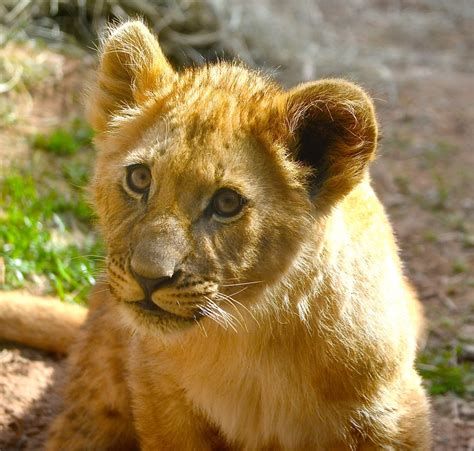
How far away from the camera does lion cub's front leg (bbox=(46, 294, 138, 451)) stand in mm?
4770

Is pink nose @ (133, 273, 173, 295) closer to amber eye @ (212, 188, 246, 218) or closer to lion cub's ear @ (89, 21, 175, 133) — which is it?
amber eye @ (212, 188, 246, 218)

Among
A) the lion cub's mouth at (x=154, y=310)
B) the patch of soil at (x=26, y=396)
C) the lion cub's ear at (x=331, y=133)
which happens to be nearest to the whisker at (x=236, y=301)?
the lion cub's mouth at (x=154, y=310)

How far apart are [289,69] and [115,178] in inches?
283

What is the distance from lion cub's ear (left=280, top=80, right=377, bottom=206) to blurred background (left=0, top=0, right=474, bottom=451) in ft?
1.38

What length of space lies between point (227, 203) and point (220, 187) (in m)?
0.07

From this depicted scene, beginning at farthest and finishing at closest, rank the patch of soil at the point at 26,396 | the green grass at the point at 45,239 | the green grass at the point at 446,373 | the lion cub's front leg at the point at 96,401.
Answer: the green grass at the point at 45,239 < the green grass at the point at 446,373 < the patch of soil at the point at 26,396 < the lion cub's front leg at the point at 96,401

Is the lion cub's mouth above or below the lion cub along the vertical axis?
below

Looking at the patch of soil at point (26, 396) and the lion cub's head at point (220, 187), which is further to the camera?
the patch of soil at point (26, 396)

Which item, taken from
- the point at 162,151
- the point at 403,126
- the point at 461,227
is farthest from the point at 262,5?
the point at 162,151

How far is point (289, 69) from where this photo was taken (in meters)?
10.7

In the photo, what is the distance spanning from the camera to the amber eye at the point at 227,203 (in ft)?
11.6

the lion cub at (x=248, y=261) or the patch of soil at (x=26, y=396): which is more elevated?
the lion cub at (x=248, y=261)

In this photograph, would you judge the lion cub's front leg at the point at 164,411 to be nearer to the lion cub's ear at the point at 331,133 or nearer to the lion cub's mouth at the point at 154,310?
the lion cub's mouth at the point at 154,310

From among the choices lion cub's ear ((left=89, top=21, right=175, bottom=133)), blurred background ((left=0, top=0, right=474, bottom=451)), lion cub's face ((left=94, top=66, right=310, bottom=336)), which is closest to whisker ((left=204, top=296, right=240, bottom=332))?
lion cub's face ((left=94, top=66, right=310, bottom=336))
